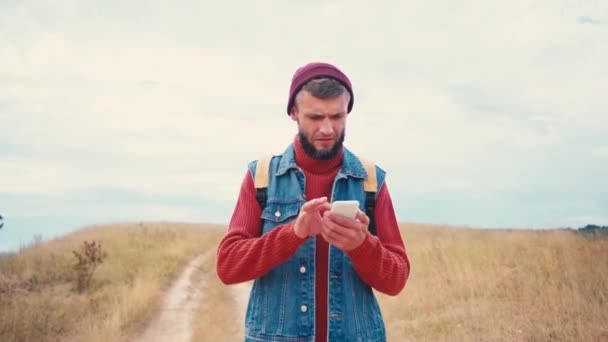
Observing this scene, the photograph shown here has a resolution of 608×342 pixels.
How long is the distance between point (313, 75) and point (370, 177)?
564mm

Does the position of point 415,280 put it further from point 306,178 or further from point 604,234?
point 306,178

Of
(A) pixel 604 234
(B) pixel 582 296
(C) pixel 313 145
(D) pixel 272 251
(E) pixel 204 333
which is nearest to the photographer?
(D) pixel 272 251

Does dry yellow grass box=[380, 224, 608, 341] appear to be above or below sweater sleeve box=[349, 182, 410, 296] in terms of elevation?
below

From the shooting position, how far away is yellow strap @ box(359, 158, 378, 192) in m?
2.68

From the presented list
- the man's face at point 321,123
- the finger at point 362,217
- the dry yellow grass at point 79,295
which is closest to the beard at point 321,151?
the man's face at point 321,123

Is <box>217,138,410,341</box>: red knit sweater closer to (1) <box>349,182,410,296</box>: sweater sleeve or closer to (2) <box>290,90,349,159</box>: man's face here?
(1) <box>349,182,410,296</box>: sweater sleeve

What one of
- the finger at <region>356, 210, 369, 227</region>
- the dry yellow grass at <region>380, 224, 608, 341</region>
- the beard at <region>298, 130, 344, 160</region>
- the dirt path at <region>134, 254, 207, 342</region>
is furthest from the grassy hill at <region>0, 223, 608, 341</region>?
the finger at <region>356, 210, 369, 227</region>

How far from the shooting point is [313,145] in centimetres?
260

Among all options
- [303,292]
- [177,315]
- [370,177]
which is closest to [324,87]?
[370,177]

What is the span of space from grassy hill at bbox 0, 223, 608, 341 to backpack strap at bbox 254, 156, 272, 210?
4.97 m

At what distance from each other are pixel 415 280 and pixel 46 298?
700 centimetres

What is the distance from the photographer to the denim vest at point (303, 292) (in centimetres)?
252

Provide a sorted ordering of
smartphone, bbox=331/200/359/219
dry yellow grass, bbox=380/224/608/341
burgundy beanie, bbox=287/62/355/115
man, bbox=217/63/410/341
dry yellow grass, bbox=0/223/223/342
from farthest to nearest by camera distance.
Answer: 1. dry yellow grass, bbox=0/223/223/342
2. dry yellow grass, bbox=380/224/608/341
3. burgundy beanie, bbox=287/62/355/115
4. man, bbox=217/63/410/341
5. smartphone, bbox=331/200/359/219

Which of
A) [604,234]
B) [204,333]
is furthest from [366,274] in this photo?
[604,234]
